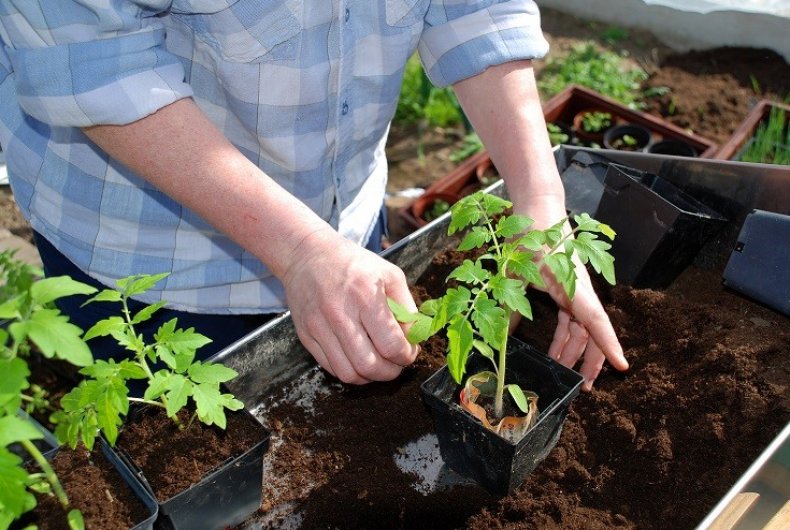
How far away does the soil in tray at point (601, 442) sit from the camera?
1427 millimetres

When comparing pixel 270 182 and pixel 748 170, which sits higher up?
pixel 270 182

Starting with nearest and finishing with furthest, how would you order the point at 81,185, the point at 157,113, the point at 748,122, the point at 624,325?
1. the point at 157,113
2. the point at 81,185
3. the point at 624,325
4. the point at 748,122

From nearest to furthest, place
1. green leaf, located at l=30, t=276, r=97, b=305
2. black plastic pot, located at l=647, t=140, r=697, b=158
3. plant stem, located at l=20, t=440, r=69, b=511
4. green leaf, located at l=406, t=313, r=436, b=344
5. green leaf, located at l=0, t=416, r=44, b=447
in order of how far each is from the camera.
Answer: green leaf, located at l=0, t=416, r=44, b=447 → green leaf, located at l=30, t=276, r=97, b=305 → plant stem, located at l=20, t=440, r=69, b=511 → green leaf, located at l=406, t=313, r=436, b=344 → black plastic pot, located at l=647, t=140, r=697, b=158

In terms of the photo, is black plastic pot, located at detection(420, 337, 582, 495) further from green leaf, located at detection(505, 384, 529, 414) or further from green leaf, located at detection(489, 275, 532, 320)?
green leaf, located at detection(489, 275, 532, 320)

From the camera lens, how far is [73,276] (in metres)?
1.77

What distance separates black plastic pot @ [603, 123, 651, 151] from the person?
1726 millimetres

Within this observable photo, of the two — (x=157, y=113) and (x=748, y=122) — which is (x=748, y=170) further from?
(x=748, y=122)

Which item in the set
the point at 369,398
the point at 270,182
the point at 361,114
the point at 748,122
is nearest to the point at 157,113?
the point at 270,182

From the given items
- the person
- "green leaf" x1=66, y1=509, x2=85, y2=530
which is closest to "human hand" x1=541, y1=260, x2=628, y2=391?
the person

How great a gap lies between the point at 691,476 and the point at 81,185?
1.32 m

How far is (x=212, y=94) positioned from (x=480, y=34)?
1.96ft

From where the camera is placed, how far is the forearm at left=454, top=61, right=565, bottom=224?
5.54ft

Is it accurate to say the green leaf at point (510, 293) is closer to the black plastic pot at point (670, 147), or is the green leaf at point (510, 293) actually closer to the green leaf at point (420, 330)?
the green leaf at point (420, 330)

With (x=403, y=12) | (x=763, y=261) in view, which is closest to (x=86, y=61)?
(x=403, y=12)
